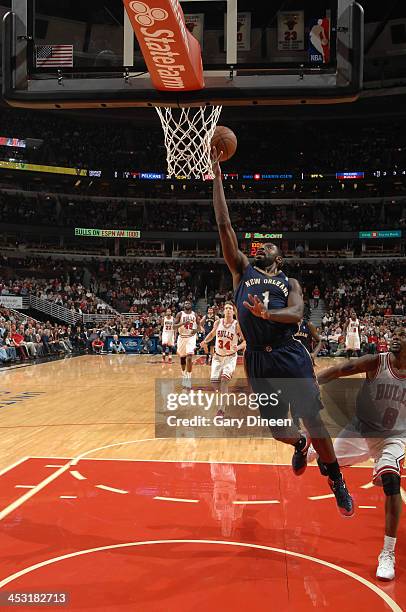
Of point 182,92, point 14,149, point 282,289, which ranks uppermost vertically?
point 14,149

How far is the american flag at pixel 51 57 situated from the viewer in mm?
5691

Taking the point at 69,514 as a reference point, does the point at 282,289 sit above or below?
above

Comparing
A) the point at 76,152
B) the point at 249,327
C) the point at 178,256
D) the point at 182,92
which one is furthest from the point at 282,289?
the point at 76,152

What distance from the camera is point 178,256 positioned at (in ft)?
118

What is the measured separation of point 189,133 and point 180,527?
5.04m

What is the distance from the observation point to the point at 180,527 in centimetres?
459

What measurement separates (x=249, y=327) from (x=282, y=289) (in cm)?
38

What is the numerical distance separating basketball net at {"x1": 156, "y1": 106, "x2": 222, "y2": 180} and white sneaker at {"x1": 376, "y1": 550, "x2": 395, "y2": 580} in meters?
4.52

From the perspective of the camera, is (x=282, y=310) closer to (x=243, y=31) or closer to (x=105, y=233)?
(x=243, y=31)

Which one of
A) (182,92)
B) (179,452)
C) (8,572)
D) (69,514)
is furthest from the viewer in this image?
(179,452)

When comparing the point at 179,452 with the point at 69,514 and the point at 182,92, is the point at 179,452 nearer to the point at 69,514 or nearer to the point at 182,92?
the point at 69,514

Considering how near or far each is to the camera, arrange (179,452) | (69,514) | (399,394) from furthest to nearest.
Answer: (179,452) → (69,514) → (399,394)

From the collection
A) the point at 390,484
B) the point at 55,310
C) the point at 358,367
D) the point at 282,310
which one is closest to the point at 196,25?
the point at 282,310

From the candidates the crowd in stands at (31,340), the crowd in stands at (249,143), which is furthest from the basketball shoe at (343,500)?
the crowd in stands at (249,143)
